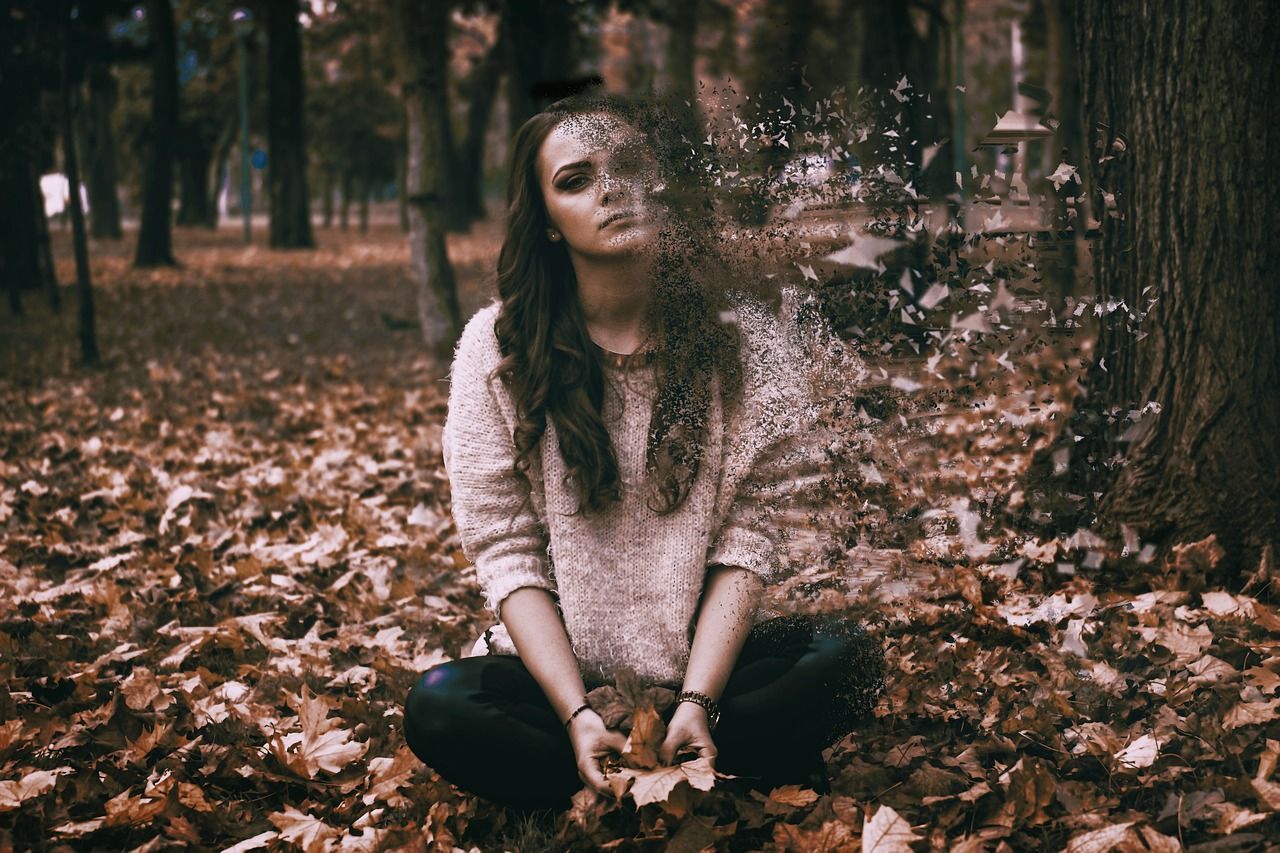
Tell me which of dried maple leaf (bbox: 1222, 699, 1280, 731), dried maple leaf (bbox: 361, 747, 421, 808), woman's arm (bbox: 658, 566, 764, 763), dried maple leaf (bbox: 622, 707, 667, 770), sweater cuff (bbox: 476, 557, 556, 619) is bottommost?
dried maple leaf (bbox: 361, 747, 421, 808)

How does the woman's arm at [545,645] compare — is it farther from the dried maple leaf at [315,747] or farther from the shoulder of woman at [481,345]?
the dried maple leaf at [315,747]

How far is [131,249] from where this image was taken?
22.8 meters

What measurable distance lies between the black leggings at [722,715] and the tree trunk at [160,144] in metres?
15.4

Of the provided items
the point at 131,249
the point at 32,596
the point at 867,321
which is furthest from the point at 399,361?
the point at 131,249

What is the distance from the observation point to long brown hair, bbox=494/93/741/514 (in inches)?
88.9

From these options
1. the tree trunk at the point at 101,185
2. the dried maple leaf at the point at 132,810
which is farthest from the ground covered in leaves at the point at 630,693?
the tree trunk at the point at 101,185

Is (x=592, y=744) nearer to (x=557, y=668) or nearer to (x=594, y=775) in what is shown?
(x=594, y=775)

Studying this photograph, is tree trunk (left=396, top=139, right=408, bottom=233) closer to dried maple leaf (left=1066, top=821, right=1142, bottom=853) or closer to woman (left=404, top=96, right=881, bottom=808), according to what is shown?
woman (left=404, top=96, right=881, bottom=808)

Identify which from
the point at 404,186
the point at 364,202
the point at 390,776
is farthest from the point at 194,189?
the point at 390,776

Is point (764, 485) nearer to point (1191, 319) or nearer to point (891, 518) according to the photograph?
point (891, 518)

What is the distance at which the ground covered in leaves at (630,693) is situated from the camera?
2.34m

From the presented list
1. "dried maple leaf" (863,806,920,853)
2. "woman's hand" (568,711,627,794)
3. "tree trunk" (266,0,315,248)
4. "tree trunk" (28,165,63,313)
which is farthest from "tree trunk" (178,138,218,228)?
"dried maple leaf" (863,806,920,853)

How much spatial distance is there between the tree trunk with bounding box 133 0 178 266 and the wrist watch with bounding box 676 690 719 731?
1565cm

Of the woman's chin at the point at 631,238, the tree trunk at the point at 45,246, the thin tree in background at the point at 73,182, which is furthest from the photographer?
the tree trunk at the point at 45,246
